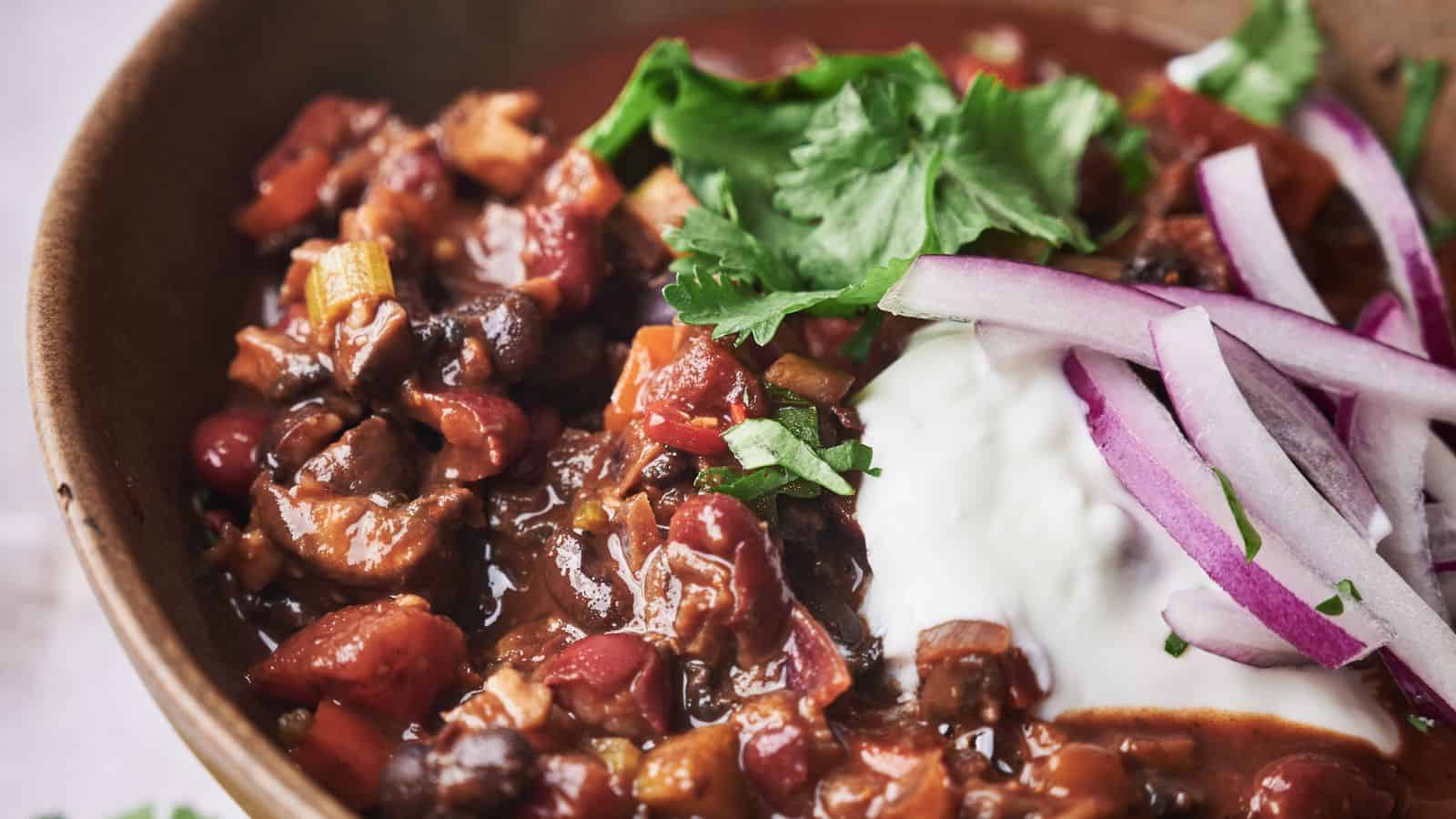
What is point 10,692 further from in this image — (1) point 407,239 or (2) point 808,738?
(2) point 808,738

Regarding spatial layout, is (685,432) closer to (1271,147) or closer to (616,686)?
(616,686)

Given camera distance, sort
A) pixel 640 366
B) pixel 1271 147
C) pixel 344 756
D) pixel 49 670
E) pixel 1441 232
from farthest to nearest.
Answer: pixel 1441 232, pixel 1271 147, pixel 49 670, pixel 640 366, pixel 344 756

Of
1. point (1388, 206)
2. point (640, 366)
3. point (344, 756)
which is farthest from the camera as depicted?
point (1388, 206)

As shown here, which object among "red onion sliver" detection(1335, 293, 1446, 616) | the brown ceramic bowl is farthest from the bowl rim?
"red onion sliver" detection(1335, 293, 1446, 616)

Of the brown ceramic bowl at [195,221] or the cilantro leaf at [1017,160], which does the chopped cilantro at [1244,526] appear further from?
the brown ceramic bowl at [195,221]

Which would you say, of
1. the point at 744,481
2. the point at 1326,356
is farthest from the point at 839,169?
the point at 1326,356

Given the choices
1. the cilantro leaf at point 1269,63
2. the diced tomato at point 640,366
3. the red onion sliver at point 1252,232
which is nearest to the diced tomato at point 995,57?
the cilantro leaf at point 1269,63
